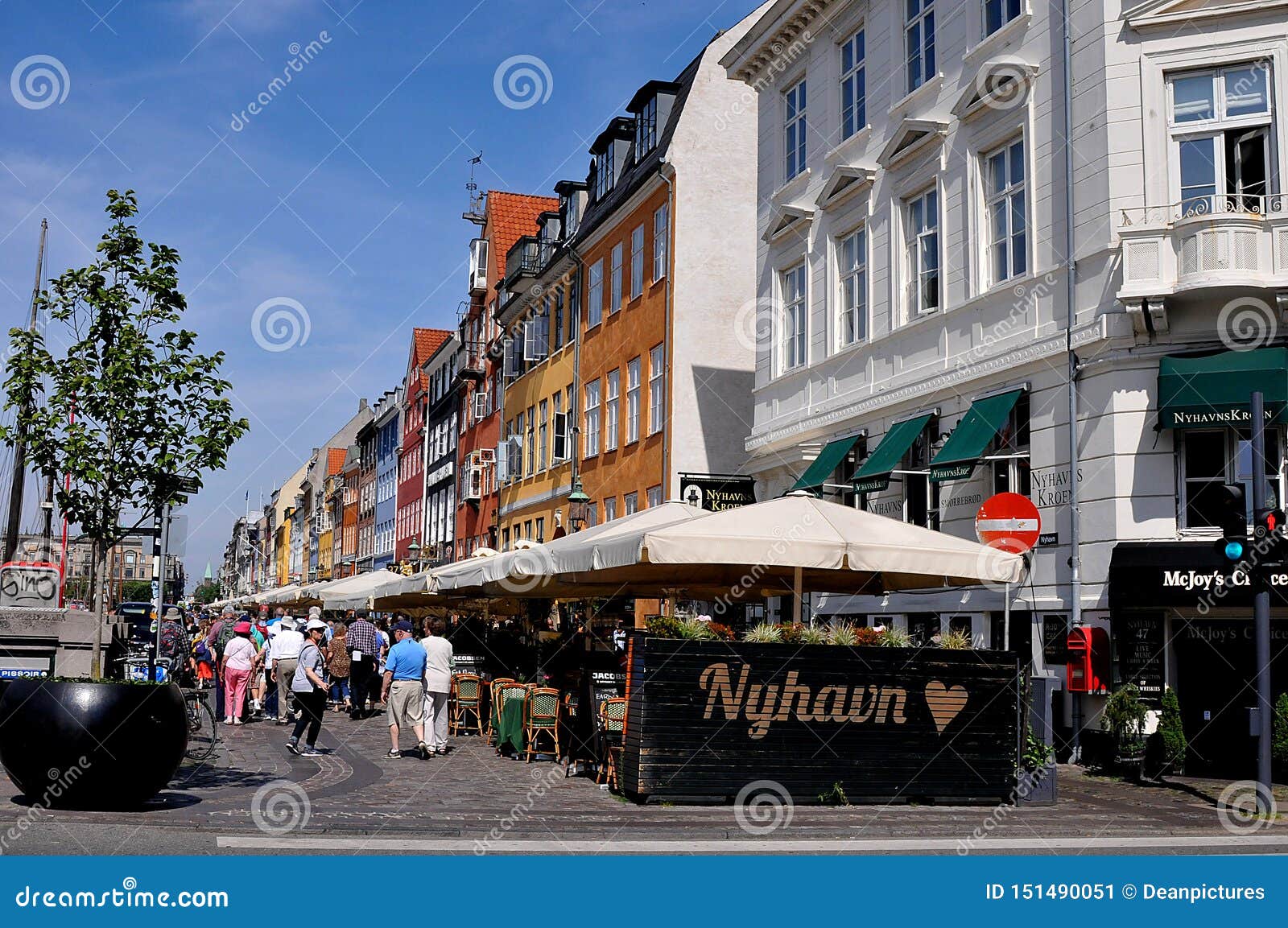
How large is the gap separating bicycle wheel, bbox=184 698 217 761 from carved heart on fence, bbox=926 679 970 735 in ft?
25.4

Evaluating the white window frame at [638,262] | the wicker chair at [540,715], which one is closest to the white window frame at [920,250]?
the wicker chair at [540,715]

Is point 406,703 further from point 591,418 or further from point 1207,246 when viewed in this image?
point 591,418

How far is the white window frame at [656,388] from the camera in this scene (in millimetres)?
33531

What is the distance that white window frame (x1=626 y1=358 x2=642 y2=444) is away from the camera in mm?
35531

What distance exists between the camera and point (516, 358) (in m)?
48.4

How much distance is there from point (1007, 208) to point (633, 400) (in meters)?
17.4

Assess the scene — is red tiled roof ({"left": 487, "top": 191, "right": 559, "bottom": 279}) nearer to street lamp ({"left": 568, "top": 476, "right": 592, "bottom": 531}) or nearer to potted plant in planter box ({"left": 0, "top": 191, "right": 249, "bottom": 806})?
street lamp ({"left": 568, "top": 476, "right": 592, "bottom": 531})

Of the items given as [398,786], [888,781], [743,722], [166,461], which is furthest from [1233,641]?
[166,461]

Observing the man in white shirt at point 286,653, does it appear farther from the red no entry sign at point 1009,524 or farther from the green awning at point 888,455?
the red no entry sign at point 1009,524

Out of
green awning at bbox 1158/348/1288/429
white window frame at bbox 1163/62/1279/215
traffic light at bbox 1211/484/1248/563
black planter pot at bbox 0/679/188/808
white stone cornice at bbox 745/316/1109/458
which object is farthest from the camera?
white stone cornice at bbox 745/316/1109/458

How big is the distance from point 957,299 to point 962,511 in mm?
3201
